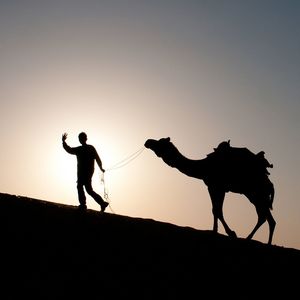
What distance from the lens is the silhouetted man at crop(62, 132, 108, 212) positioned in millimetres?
15117

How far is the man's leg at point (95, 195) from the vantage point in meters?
15.2

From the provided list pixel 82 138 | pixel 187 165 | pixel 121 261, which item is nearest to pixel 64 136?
pixel 82 138

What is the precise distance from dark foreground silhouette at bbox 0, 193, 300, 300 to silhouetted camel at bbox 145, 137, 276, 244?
6.91ft

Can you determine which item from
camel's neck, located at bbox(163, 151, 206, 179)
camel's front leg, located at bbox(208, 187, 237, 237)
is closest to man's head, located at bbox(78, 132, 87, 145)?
camel's neck, located at bbox(163, 151, 206, 179)

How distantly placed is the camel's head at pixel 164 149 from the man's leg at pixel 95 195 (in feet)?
6.83

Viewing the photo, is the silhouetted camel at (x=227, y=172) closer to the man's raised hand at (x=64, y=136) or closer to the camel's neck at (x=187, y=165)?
the camel's neck at (x=187, y=165)

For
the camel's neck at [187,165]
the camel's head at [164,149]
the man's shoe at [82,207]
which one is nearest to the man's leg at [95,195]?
the man's shoe at [82,207]

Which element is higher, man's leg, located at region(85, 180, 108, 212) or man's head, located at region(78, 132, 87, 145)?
man's head, located at region(78, 132, 87, 145)

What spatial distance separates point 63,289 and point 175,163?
28.0ft

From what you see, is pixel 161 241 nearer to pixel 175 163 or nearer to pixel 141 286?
pixel 141 286

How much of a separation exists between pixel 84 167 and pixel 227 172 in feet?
13.8

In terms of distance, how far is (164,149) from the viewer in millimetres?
15711

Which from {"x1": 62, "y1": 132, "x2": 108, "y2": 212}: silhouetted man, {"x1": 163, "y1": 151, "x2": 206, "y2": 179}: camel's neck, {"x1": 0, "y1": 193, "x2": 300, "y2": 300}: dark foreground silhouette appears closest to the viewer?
{"x1": 0, "y1": 193, "x2": 300, "y2": 300}: dark foreground silhouette

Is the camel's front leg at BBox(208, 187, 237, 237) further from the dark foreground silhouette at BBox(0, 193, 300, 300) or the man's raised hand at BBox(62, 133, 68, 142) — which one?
the man's raised hand at BBox(62, 133, 68, 142)
